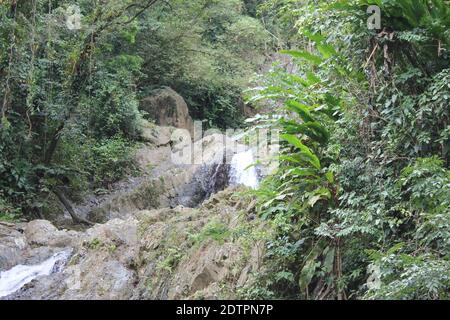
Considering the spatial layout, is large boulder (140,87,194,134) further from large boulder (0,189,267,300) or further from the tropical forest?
large boulder (0,189,267,300)

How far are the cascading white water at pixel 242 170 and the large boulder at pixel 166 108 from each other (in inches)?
193

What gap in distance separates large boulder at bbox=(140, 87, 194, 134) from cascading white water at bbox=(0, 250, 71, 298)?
388 inches

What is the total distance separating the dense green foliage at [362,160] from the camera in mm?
4750

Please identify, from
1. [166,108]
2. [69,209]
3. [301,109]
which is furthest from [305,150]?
[166,108]

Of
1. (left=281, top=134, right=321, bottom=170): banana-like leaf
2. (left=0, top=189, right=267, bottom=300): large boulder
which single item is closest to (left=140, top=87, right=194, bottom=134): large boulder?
(left=0, top=189, right=267, bottom=300): large boulder

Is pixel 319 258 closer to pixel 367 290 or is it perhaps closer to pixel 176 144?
pixel 367 290

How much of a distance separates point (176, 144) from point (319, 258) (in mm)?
11794

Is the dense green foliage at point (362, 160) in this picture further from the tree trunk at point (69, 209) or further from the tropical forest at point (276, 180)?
Result: the tree trunk at point (69, 209)

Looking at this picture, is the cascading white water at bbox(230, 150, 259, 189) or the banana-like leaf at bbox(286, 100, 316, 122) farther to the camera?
the cascading white water at bbox(230, 150, 259, 189)

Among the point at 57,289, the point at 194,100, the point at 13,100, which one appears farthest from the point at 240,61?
the point at 57,289

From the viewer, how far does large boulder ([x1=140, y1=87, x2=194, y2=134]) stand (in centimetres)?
1856

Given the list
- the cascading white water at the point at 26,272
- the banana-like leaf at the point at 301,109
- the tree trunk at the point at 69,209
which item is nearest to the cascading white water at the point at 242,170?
the tree trunk at the point at 69,209
